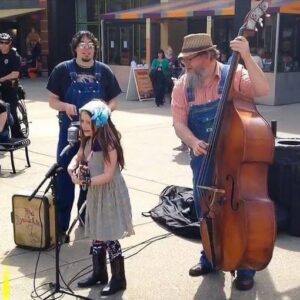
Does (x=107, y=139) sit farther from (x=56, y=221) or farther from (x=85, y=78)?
(x=85, y=78)

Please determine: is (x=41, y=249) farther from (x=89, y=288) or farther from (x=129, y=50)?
(x=129, y=50)

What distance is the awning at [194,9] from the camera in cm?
Result: 1326

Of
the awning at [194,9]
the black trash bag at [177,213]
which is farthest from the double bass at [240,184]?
the awning at [194,9]

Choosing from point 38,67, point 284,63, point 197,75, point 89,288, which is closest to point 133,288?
point 89,288

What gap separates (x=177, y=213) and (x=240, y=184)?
6.34 ft

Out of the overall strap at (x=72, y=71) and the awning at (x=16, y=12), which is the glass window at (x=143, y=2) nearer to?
the awning at (x=16, y=12)

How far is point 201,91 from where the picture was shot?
3635mm

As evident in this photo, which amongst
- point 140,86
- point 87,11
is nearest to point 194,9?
point 140,86

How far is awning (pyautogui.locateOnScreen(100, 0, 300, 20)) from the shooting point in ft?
43.5

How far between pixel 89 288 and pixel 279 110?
9.84 metres

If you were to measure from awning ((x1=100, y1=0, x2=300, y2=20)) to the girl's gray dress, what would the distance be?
33.8 feet

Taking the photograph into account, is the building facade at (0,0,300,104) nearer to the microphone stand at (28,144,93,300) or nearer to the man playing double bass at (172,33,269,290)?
the man playing double bass at (172,33,269,290)

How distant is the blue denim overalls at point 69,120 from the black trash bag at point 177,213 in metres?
0.85

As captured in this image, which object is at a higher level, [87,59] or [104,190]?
[87,59]
